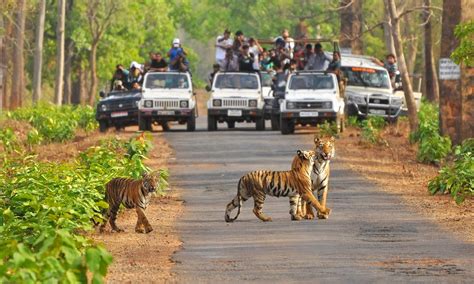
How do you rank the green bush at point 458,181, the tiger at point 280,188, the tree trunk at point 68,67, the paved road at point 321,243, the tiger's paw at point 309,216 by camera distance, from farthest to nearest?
the tree trunk at point 68,67 → the green bush at point 458,181 → the tiger's paw at point 309,216 → the tiger at point 280,188 → the paved road at point 321,243

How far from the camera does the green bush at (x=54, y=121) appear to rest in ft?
134

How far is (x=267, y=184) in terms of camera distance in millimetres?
19312

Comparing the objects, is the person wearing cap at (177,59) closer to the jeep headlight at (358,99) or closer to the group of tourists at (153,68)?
the group of tourists at (153,68)

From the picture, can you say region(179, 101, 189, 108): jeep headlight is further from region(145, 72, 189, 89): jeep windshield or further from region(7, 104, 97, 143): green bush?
region(7, 104, 97, 143): green bush

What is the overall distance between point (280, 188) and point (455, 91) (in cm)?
1334

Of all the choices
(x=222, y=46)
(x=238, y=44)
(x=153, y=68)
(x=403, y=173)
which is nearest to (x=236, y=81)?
(x=238, y=44)

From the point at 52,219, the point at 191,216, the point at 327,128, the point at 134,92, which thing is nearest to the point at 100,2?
the point at 134,92

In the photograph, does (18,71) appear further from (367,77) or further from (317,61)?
(317,61)

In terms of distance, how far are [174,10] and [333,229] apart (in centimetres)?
10444

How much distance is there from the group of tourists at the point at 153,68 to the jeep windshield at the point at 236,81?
1043mm

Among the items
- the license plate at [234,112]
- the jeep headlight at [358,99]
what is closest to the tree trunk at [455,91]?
the license plate at [234,112]

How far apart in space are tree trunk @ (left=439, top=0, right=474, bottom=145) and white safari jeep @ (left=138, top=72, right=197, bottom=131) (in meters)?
12.8

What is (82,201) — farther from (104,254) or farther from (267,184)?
(104,254)

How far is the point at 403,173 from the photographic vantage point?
1104 inches
